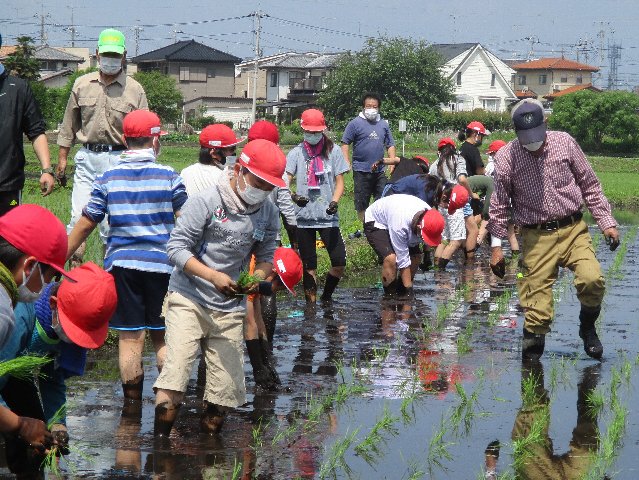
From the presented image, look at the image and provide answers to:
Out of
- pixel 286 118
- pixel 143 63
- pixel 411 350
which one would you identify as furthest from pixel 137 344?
pixel 143 63

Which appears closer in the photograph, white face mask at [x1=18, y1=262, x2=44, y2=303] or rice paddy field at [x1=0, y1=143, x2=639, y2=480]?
white face mask at [x1=18, y1=262, x2=44, y2=303]

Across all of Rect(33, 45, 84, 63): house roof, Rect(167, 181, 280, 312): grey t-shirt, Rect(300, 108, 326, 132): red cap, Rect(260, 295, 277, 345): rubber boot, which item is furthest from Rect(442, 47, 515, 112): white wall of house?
Rect(167, 181, 280, 312): grey t-shirt

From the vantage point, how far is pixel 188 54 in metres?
89.8

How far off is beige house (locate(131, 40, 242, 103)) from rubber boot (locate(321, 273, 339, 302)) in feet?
257

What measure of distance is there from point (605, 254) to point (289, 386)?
34.9ft

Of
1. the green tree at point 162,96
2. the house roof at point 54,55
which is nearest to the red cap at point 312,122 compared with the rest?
the green tree at point 162,96

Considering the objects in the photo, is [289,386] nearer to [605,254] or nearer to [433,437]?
[433,437]

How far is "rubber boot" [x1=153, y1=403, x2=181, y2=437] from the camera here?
20.2 ft

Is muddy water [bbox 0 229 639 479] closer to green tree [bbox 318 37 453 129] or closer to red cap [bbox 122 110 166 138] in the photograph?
red cap [bbox 122 110 166 138]

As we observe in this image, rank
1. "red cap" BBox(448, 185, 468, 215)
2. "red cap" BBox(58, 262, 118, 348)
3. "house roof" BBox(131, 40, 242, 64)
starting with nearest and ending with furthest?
1. "red cap" BBox(58, 262, 118, 348)
2. "red cap" BBox(448, 185, 468, 215)
3. "house roof" BBox(131, 40, 242, 64)

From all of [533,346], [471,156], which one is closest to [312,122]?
[533,346]

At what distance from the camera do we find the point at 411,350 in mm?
9219

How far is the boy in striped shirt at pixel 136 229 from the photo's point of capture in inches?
266

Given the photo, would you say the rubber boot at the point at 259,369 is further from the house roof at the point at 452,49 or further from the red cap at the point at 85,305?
the house roof at the point at 452,49
